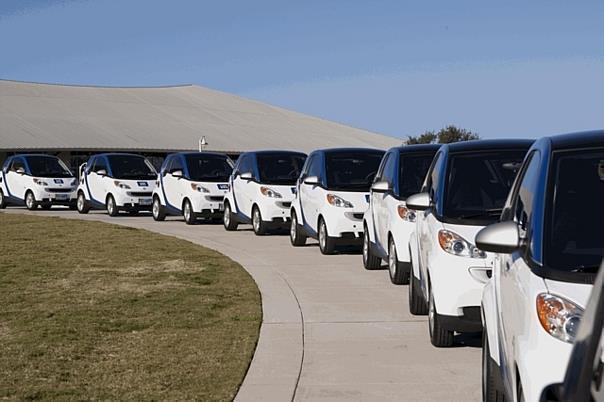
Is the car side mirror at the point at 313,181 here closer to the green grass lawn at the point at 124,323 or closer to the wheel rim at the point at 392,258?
the green grass lawn at the point at 124,323

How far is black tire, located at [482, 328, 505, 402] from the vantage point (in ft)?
21.2

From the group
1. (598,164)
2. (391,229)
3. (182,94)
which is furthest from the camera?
(182,94)

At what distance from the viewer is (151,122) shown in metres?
75.0

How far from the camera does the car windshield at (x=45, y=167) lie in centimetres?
3431

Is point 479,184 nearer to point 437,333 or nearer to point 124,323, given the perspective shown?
point 437,333

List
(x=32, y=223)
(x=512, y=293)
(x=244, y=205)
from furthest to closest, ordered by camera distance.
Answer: (x=32, y=223) → (x=244, y=205) → (x=512, y=293)

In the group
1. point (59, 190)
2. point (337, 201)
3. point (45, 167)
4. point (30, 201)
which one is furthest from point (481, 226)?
point (45, 167)

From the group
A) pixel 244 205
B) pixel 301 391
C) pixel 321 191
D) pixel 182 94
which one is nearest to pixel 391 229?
pixel 321 191

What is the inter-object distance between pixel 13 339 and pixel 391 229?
532 centimetres

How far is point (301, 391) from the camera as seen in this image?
768 centimetres

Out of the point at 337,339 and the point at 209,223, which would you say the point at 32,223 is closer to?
the point at 209,223

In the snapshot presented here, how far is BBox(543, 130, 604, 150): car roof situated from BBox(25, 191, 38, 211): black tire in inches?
1153

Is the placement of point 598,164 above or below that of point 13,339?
above

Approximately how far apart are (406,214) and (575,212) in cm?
720
